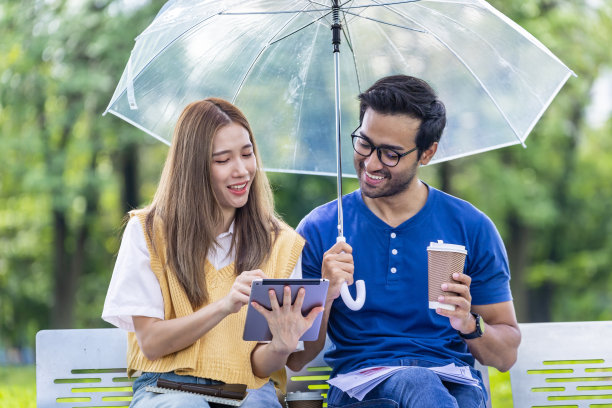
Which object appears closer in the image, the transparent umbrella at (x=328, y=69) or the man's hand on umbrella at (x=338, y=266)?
the man's hand on umbrella at (x=338, y=266)

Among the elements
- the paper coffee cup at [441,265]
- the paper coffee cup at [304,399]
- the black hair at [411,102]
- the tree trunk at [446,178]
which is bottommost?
the paper coffee cup at [304,399]

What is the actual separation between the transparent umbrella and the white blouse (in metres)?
0.67

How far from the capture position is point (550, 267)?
50.9ft

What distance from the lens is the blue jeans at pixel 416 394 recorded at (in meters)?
3.06

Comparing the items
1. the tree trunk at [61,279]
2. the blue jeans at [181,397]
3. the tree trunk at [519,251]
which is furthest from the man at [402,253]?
the tree trunk at [519,251]

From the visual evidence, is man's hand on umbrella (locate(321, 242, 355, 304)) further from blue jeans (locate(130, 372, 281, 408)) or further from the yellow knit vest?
blue jeans (locate(130, 372, 281, 408))

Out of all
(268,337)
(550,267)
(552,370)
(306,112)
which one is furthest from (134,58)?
(550,267)

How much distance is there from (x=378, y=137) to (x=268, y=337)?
105 cm

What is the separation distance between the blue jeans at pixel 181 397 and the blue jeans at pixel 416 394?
1.02ft

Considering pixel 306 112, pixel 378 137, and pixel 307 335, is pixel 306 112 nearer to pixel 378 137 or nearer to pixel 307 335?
pixel 378 137

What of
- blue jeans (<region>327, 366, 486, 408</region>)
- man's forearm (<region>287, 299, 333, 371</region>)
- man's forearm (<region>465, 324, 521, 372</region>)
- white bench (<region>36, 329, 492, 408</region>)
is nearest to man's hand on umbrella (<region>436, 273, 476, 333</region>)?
blue jeans (<region>327, 366, 486, 408</region>)

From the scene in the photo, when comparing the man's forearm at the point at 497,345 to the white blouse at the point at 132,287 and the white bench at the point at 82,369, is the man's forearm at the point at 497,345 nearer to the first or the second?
the white bench at the point at 82,369

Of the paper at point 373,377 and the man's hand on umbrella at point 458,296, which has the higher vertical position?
the man's hand on umbrella at point 458,296

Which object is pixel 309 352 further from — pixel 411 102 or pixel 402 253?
pixel 411 102
